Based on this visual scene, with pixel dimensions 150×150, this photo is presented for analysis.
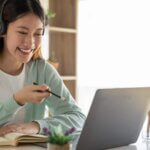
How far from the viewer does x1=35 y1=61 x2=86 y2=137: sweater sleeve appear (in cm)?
155

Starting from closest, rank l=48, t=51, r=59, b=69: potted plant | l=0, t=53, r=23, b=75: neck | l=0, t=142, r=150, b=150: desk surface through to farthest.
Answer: l=0, t=142, r=150, b=150: desk surface < l=0, t=53, r=23, b=75: neck < l=48, t=51, r=59, b=69: potted plant

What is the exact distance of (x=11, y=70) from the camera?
181 centimetres

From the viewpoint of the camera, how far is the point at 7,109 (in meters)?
1.46

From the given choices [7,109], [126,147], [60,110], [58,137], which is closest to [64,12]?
[60,110]

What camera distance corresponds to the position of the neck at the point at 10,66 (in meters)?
1.78

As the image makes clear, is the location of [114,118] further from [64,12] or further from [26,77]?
[64,12]

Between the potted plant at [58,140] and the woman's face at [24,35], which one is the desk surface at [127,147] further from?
the woman's face at [24,35]

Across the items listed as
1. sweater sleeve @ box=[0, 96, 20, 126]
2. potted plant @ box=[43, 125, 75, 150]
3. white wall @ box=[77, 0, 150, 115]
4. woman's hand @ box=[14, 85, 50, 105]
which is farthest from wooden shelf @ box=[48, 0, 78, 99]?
potted plant @ box=[43, 125, 75, 150]

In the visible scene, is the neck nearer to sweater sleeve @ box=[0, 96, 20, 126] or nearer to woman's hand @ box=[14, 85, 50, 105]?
sweater sleeve @ box=[0, 96, 20, 126]

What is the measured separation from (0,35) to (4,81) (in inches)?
9.2

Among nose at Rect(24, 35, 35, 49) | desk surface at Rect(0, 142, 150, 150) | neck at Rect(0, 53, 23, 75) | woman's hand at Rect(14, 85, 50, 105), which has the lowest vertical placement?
desk surface at Rect(0, 142, 150, 150)

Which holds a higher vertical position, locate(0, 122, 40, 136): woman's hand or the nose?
the nose

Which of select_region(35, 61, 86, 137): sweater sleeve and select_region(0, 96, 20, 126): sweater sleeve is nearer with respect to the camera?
select_region(0, 96, 20, 126): sweater sleeve

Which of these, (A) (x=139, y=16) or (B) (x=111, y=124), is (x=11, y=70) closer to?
(B) (x=111, y=124)
